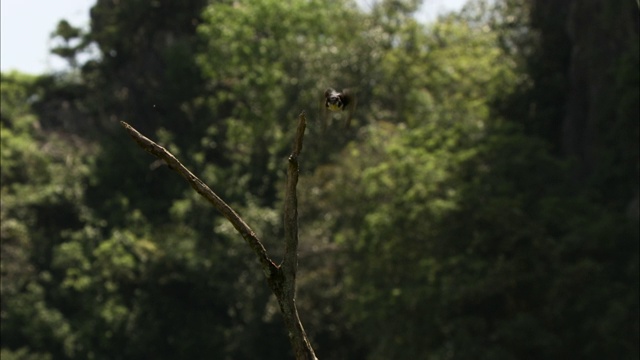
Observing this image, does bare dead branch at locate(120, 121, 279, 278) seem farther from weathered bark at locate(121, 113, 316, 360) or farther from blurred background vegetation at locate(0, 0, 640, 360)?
blurred background vegetation at locate(0, 0, 640, 360)

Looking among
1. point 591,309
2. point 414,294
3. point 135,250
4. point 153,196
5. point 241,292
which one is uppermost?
point 153,196

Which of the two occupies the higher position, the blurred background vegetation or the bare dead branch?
the blurred background vegetation

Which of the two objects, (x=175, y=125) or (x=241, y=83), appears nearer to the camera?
(x=241, y=83)

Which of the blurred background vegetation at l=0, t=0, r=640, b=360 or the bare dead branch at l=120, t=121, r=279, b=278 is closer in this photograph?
the bare dead branch at l=120, t=121, r=279, b=278

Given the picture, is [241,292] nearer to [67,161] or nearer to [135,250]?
[135,250]

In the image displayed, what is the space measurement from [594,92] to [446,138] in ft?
13.5

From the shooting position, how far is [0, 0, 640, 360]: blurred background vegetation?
30672mm

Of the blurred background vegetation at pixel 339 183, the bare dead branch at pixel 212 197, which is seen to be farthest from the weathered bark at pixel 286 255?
the blurred background vegetation at pixel 339 183

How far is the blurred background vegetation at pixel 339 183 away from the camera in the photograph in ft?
101

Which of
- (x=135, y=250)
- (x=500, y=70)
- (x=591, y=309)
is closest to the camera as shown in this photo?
(x=591, y=309)

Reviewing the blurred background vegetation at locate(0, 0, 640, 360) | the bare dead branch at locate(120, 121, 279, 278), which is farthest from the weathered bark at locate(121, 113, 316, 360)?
the blurred background vegetation at locate(0, 0, 640, 360)

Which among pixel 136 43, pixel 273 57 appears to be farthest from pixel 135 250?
pixel 136 43

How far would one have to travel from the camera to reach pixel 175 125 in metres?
51.0

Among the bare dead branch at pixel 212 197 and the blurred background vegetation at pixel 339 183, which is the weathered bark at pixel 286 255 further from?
the blurred background vegetation at pixel 339 183
